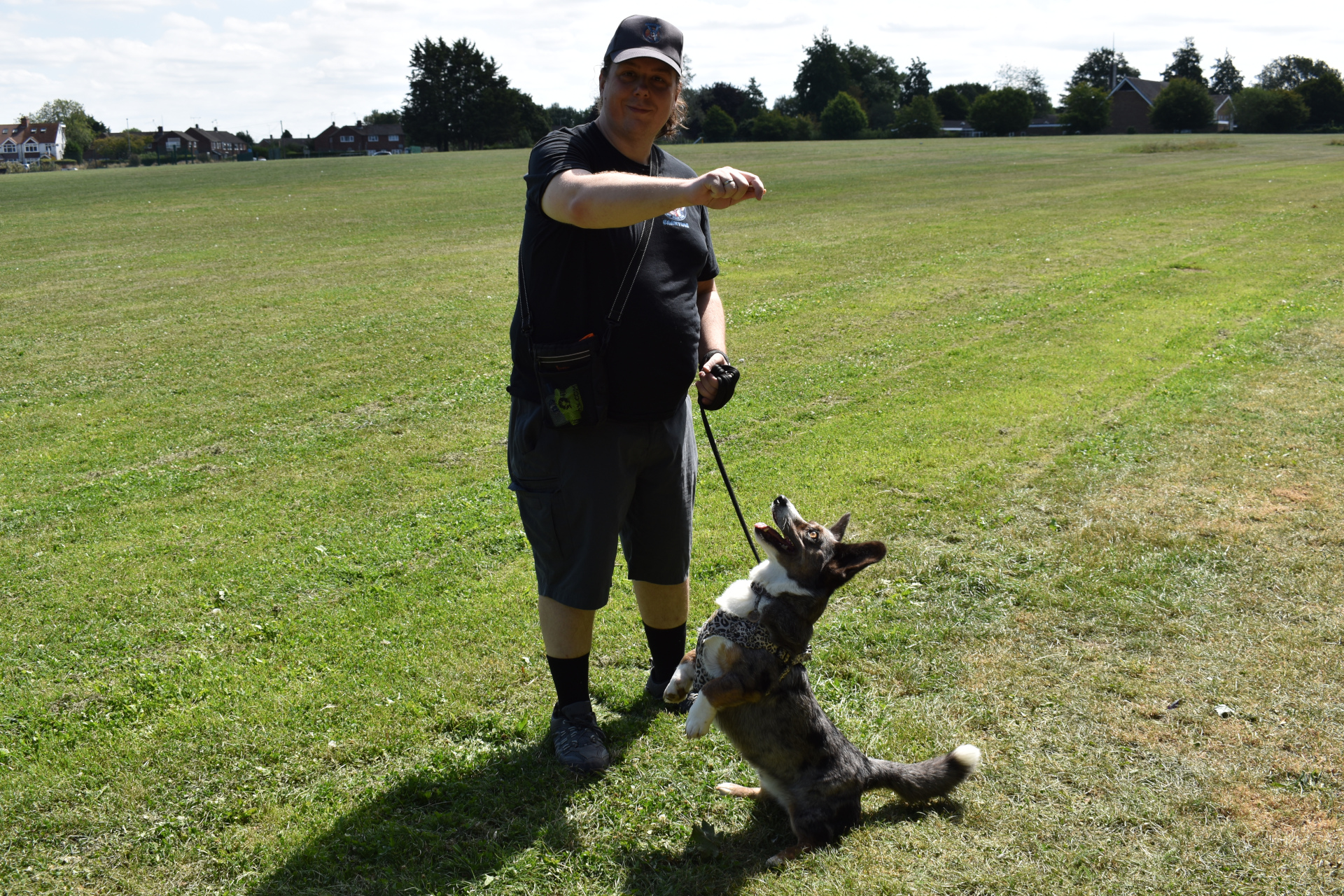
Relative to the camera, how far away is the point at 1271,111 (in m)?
74.0

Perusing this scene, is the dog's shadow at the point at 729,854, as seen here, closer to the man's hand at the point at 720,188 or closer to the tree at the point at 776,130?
the man's hand at the point at 720,188

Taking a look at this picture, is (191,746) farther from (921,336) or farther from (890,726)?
(921,336)

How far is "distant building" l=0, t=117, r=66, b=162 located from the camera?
108 metres

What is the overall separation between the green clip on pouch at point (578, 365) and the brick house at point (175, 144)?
90.0m

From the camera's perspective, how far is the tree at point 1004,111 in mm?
78688

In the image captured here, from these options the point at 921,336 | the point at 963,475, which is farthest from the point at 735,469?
the point at 921,336

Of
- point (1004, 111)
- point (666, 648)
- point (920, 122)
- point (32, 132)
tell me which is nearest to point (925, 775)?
point (666, 648)

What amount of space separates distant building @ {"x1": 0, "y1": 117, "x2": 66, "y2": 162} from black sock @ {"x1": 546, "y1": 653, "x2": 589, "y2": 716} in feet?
424

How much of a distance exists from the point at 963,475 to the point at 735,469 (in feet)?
5.33

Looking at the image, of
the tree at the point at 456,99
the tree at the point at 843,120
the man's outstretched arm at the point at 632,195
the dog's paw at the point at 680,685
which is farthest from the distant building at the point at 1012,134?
the man's outstretched arm at the point at 632,195

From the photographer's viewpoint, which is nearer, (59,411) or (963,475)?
(963,475)

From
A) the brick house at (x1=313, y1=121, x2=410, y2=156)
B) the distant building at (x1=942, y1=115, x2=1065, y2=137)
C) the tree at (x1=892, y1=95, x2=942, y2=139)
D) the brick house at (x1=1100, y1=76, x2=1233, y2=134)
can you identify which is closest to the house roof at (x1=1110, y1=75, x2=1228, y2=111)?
the brick house at (x1=1100, y1=76, x2=1233, y2=134)

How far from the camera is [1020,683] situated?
4281 millimetres

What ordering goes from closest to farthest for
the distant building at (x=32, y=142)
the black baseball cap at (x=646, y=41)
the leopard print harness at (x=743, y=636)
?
the black baseball cap at (x=646, y=41) < the leopard print harness at (x=743, y=636) < the distant building at (x=32, y=142)
